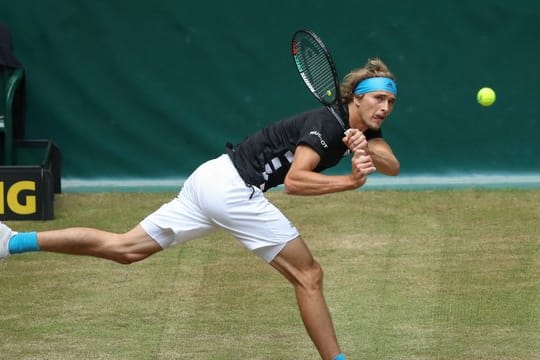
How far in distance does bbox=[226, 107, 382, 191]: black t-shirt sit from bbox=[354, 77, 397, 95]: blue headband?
20cm

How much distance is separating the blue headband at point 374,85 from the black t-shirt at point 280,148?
0.20m

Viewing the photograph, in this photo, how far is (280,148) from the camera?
20.9 ft

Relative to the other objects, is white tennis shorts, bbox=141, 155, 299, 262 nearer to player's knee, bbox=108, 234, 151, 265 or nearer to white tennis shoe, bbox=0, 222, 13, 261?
player's knee, bbox=108, 234, 151, 265

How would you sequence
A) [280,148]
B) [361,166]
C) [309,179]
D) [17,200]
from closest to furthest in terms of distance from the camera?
[361,166] < [309,179] < [280,148] < [17,200]

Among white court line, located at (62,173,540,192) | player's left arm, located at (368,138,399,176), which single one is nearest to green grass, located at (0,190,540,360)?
white court line, located at (62,173,540,192)

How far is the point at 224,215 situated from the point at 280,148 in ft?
1.37

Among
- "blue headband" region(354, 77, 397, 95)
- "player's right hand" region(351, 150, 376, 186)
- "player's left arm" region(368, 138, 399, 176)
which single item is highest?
"blue headband" region(354, 77, 397, 95)

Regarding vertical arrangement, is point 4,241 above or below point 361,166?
below

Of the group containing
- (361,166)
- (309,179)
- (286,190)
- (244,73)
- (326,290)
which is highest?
(361,166)

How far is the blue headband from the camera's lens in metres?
6.34

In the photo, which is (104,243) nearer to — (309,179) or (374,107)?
(309,179)

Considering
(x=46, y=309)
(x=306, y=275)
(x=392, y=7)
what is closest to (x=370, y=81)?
(x=306, y=275)

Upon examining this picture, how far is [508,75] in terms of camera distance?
1087cm

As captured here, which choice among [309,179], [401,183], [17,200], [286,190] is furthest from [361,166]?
[401,183]
